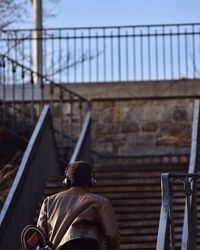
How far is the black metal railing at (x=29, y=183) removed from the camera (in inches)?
396

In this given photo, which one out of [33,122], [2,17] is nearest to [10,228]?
[33,122]

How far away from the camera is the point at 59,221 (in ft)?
21.0

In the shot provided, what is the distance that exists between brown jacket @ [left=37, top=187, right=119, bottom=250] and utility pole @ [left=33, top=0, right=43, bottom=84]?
10821 millimetres

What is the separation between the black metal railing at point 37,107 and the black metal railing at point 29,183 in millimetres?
1925

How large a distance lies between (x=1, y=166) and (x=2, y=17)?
757cm

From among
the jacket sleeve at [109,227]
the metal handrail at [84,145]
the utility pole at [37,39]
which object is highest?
the utility pole at [37,39]

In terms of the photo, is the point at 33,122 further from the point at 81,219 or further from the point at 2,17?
the point at 81,219

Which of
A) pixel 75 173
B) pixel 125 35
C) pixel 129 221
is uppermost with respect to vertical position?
pixel 125 35

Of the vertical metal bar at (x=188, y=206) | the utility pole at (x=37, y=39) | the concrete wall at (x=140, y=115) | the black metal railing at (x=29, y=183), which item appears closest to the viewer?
the vertical metal bar at (x=188, y=206)

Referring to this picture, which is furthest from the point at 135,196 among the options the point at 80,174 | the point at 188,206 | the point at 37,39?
the point at 37,39

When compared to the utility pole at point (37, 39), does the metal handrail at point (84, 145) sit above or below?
below

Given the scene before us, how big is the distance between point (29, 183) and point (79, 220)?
16.4ft

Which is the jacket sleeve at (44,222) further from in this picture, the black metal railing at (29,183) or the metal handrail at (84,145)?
the metal handrail at (84,145)

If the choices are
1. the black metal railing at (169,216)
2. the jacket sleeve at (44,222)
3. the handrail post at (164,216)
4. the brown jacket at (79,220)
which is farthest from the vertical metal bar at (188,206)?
the jacket sleeve at (44,222)
